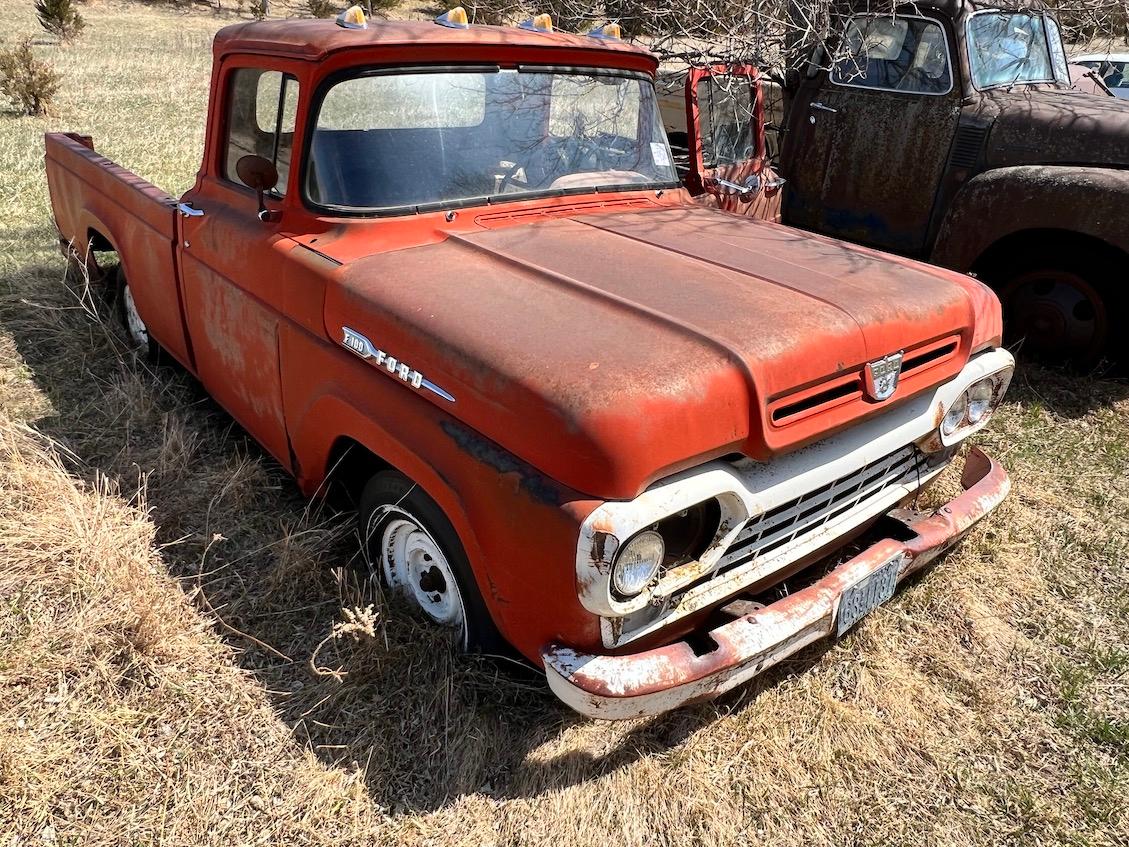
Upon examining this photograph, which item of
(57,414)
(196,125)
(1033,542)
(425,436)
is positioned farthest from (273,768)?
(196,125)

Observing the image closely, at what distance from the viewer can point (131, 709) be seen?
8.02 ft

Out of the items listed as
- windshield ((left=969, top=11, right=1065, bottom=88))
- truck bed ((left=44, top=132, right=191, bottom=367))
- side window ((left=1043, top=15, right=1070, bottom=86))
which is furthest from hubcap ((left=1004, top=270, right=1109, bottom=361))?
truck bed ((left=44, top=132, right=191, bottom=367))

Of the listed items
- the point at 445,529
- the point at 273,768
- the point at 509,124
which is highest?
the point at 509,124

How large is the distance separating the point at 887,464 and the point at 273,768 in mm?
2007

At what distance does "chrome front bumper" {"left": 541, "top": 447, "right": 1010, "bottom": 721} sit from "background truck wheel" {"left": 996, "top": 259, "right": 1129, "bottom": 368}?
3.03m

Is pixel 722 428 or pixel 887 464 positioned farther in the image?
pixel 887 464

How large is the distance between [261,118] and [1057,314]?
4435 millimetres

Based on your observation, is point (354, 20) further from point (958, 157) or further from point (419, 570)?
point (958, 157)

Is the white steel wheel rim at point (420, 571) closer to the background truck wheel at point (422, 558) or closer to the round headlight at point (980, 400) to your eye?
the background truck wheel at point (422, 558)

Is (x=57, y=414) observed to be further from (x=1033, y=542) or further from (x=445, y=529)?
(x=1033, y=542)

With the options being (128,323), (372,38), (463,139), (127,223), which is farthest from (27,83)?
(463,139)

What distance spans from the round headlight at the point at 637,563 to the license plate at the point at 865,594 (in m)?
0.70

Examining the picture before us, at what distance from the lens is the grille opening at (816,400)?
2.12m

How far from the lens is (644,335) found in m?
2.16
